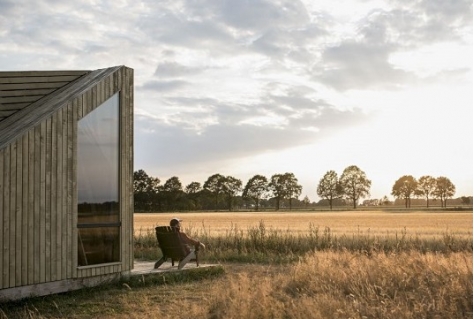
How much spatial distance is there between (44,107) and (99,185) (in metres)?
1.80

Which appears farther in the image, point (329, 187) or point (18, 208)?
point (329, 187)

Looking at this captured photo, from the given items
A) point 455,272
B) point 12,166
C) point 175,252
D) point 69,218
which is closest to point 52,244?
point 69,218

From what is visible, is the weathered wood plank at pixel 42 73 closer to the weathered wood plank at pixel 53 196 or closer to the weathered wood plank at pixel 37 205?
the weathered wood plank at pixel 53 196

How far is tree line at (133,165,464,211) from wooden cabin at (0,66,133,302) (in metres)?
70.4

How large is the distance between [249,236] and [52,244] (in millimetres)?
10393

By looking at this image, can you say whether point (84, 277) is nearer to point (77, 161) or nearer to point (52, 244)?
point (52, 244)

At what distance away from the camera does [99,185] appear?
11.6 metres

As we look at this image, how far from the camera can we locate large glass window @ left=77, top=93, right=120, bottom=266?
11.3m

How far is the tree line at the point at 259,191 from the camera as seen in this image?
8369 centimetres

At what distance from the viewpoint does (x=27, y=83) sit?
1308cm

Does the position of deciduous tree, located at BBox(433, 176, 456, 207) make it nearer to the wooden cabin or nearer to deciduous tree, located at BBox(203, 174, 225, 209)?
deciduous tree, located at BBox(203, 174, 225, 209)

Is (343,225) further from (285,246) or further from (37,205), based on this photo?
(37,205)

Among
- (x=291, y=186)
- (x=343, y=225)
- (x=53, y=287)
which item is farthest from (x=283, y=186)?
(x=53, y=287)

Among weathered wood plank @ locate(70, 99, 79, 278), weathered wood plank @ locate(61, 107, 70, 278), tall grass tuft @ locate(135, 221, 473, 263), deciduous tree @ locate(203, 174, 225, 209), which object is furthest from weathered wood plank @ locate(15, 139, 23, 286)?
deciduous tree @ locate(203, 174, 225, 209)
